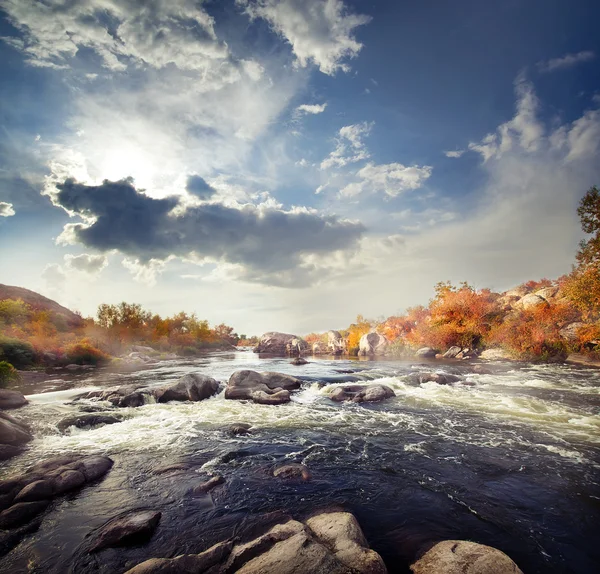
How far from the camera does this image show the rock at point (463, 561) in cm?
440

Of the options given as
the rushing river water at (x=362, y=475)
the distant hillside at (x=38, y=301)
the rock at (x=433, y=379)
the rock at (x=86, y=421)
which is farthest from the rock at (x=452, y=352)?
the distant hillside at (x=38, y=301)

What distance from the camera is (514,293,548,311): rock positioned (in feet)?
132

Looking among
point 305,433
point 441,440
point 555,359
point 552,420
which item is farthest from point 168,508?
point 555,359

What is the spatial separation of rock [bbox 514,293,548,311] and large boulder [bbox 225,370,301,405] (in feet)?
127

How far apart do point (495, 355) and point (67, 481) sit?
45.8 metres

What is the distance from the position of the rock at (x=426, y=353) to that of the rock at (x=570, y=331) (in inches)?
679

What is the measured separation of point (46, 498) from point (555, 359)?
45650 mm

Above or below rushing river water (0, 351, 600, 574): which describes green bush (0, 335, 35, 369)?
above

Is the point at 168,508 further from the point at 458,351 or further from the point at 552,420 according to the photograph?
the point at 458,351

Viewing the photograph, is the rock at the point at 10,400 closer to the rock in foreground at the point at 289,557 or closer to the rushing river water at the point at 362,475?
the rushing river water at the point at 362,475

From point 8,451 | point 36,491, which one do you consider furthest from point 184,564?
point 8,451

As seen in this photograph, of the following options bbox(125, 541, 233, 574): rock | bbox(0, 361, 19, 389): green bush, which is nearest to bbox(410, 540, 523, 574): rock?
bbox(125, 541, 233, 574): rock

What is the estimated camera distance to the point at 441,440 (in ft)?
35.0

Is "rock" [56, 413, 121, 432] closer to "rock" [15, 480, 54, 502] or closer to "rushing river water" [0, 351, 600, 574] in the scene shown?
"rushing river water" [0, 351, 600, 574]
